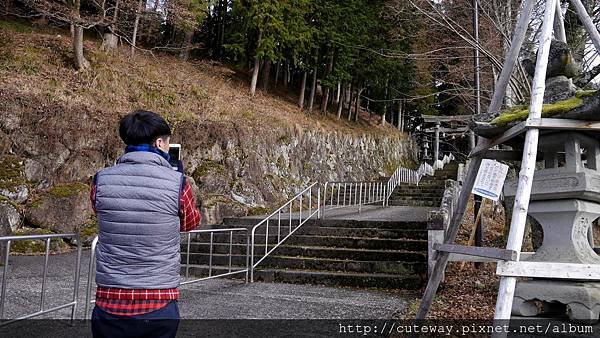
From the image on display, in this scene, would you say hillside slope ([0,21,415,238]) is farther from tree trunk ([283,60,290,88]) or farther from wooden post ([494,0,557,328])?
Result: wooden post ([494,0,557,328])

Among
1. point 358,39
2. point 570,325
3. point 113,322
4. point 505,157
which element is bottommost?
point 570,325

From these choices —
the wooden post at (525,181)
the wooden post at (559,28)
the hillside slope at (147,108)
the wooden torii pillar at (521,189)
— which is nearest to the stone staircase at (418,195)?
the hillside slope at (147,108)

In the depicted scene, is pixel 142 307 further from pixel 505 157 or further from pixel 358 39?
pixel 358 39

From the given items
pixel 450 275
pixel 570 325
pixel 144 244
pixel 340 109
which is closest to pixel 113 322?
pixel 144 244

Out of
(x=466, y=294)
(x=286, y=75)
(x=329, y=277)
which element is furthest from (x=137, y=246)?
(x=286, y=75)

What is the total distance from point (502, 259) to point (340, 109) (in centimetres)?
2174

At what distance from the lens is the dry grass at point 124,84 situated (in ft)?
37.1

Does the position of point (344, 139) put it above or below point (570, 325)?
above

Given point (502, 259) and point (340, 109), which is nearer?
point (502, 259)

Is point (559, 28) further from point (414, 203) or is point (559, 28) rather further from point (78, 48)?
point (78, 48)

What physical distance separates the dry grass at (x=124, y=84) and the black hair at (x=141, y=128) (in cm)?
970

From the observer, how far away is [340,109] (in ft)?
79.4

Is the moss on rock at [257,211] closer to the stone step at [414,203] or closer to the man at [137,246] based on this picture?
the stone step at [414,203]

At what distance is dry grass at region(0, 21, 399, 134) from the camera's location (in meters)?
11.3
